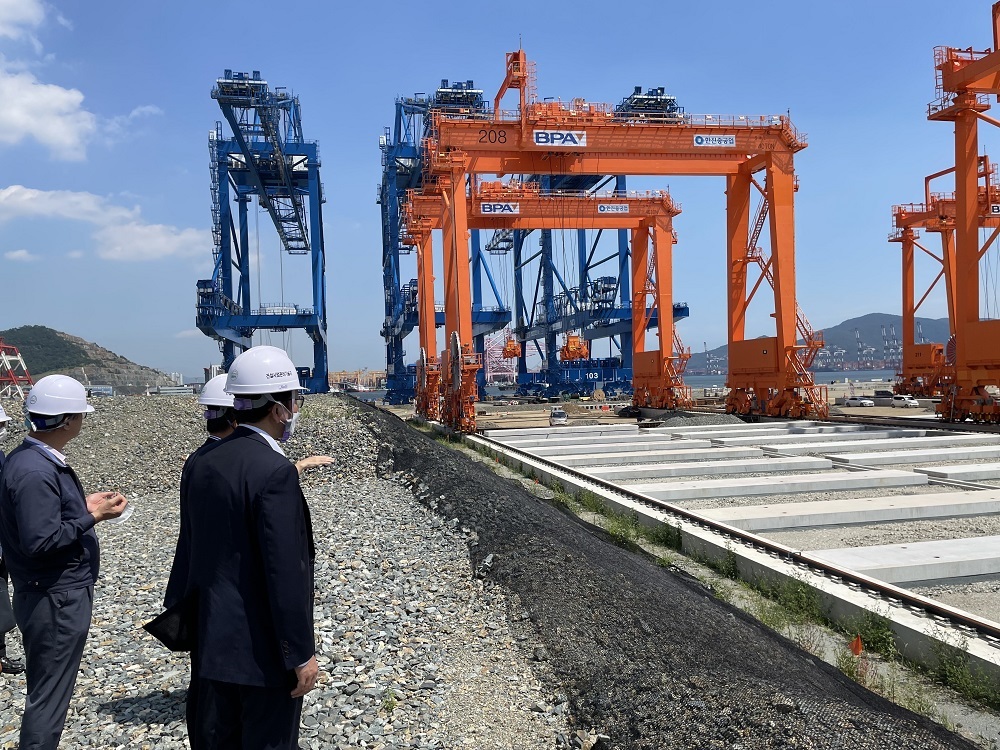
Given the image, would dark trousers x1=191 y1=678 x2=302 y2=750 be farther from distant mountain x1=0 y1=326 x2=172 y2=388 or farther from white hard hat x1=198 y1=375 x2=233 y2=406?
distant mountain x1=0 y1=326 x2=172 y2=388

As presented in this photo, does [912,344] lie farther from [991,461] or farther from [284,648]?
[284,648]

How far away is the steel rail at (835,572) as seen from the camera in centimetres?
424

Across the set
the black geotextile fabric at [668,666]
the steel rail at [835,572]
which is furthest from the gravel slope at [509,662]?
the steel rail at [835,572]

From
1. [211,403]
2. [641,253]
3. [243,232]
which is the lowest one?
[211,403]

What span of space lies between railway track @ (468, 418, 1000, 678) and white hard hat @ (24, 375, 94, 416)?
15.1ft

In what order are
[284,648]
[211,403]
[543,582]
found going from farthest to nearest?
[543,582], [211,403], [284,648]

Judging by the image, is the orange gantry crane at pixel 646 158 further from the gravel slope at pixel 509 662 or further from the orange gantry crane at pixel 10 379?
the orange gantry crane at pixel 10 379

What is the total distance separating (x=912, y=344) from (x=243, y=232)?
34.0 meters

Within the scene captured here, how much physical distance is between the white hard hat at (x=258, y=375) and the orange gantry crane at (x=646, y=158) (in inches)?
658

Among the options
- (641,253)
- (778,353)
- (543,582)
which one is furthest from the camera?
(641,253)

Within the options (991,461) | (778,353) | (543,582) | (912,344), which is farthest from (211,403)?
(912,344)

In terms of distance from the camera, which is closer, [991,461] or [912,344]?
[991,461]

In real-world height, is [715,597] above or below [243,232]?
below

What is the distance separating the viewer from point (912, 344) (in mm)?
33125
